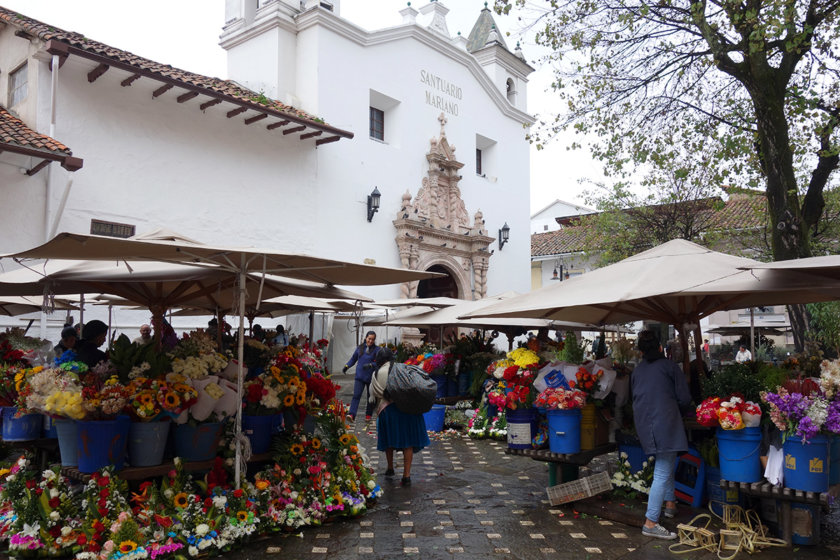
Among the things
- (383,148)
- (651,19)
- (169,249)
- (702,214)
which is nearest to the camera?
(169,249)

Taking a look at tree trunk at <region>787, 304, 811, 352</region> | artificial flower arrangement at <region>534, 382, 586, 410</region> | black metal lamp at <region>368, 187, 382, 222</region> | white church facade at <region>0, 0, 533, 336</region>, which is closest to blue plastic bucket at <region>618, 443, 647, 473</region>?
artificial flower arrangement at <region>534, 382, 586, 410</region>

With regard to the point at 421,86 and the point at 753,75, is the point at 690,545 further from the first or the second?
the point at 421,86

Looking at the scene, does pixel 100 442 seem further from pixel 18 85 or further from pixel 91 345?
pixel 18 85

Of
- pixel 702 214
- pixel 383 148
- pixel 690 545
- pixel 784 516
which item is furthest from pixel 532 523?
pixel 702 214

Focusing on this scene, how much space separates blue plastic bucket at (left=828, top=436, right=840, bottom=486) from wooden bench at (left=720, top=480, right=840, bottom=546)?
6cm

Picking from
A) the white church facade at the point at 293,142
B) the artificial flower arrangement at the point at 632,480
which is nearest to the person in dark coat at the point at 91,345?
the white church facade at the point at 293,142

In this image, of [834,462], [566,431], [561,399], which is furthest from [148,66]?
[834,462]

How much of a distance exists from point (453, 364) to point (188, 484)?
25.8 ft

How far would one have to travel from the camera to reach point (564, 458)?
598cm

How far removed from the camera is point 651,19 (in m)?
11.3

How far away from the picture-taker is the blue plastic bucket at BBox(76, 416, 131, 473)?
4.77m

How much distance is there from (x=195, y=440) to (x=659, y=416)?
12.6 ft

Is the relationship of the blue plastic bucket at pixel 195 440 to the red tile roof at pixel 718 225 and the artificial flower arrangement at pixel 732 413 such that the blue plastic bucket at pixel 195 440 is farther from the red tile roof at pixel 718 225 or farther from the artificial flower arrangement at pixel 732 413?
the red tile roof at pixel 718 225

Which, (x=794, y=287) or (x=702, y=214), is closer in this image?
(x=794, y=287)
